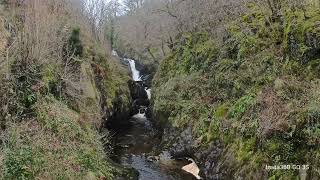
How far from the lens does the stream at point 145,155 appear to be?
53.6ft

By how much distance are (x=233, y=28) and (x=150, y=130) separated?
29.1 feet

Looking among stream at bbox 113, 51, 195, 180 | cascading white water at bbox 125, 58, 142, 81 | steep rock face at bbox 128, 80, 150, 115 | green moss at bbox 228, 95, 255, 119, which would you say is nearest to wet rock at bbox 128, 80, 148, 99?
steep rock face at bbox 128, 80, 150, 115

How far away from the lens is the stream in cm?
1633

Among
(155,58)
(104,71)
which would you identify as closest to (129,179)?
(104,71)

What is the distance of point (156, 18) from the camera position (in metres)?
39.6

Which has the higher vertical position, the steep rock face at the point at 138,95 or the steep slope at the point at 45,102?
the steep slope at the point at 45,102

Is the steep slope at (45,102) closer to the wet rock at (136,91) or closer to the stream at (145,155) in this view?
the stream at (145,155)

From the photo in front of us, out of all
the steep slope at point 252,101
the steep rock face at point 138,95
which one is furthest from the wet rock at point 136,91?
the steep slope at point 252,101

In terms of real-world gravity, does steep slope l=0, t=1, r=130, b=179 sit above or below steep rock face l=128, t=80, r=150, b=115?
above

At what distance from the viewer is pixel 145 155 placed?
19.4 meters

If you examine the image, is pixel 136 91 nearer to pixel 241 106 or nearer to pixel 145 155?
pixel 145 155

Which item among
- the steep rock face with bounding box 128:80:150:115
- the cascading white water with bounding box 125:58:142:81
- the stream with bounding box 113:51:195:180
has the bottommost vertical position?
the stream with bounding box 113:51:195:180

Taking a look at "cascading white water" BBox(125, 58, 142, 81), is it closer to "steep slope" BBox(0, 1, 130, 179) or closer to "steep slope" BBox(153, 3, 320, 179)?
"steep slope" BBox(153, 3, 320, 179)

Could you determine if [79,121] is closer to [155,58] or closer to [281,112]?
[281,112]
